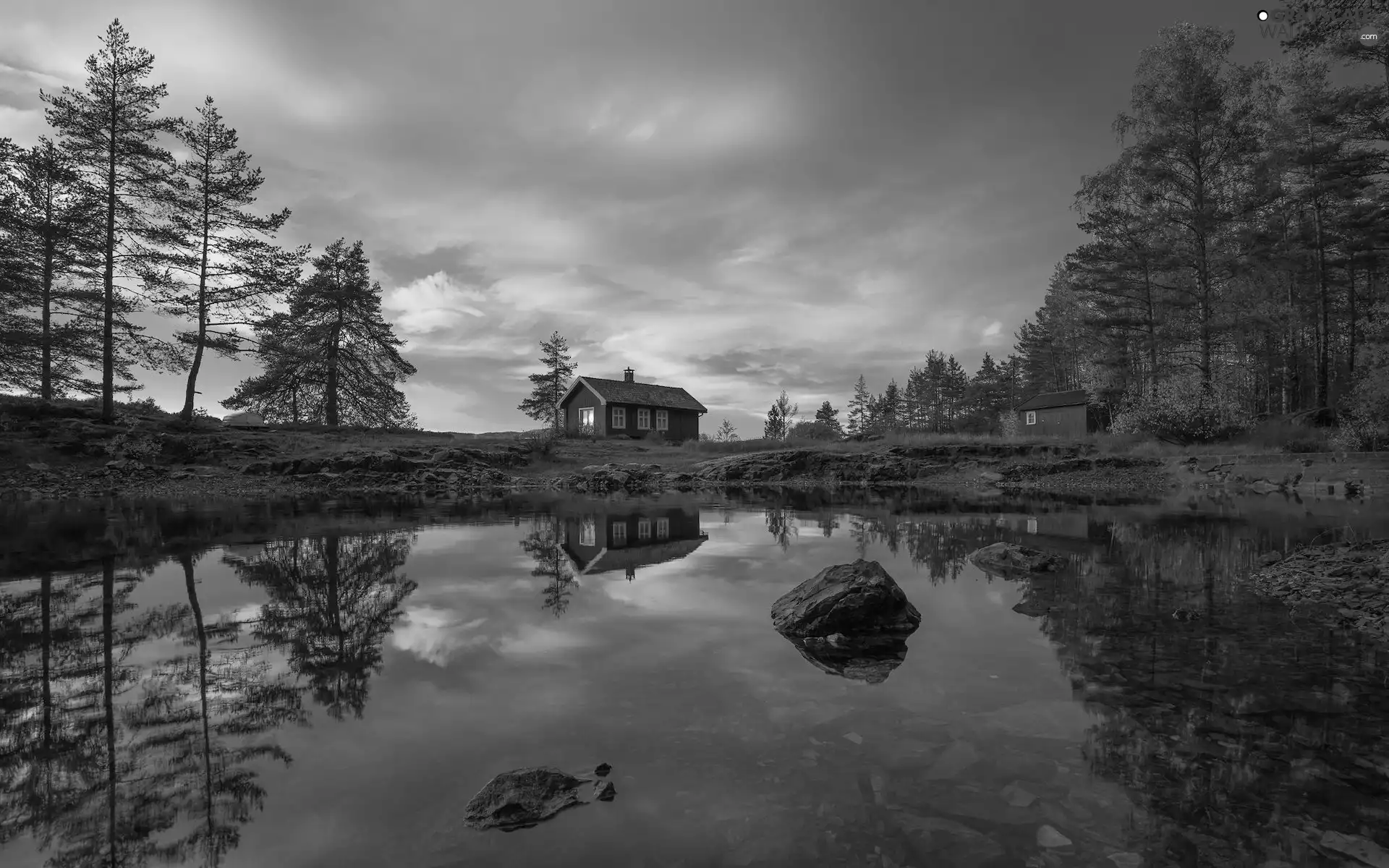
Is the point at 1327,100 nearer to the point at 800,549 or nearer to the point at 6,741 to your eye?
the point at 800,549

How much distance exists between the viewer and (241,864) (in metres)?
2.63

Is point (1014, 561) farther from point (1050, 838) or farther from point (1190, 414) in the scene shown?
point (1190, 414)

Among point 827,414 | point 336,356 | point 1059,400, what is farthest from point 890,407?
point 336,356

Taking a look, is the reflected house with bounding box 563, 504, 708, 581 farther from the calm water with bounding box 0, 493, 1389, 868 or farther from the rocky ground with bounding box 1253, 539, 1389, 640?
the rocky ground with bounding box 1253, 539, 1389, 640

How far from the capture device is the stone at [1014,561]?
8797 mm

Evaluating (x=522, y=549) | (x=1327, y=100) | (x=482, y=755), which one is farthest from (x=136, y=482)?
(x=1327, y=100)

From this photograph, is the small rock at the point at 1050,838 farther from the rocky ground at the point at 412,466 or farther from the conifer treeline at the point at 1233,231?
the conifer treeline at the point at 1233,231

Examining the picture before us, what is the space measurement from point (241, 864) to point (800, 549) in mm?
9281

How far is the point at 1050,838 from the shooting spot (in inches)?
109

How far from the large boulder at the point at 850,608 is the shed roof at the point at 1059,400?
141 feet

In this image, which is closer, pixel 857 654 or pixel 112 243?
pixel 857 654

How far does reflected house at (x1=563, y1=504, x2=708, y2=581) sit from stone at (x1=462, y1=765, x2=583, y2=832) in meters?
5.53

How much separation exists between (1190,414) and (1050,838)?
32.7 meters

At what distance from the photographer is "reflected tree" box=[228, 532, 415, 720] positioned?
4.76 metres
